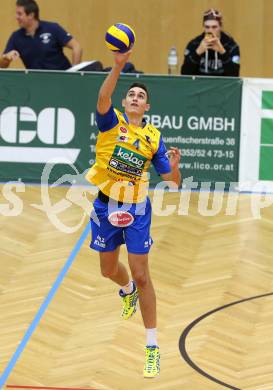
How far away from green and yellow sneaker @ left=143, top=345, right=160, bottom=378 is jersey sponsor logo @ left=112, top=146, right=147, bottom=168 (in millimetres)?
1812

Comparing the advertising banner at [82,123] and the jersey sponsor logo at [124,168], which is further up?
the advertising banner at [82,123]

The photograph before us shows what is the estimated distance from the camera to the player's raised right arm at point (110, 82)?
9984 millimetres

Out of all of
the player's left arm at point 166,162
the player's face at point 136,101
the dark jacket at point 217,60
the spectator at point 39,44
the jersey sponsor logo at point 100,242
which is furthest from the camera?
the spectator at point 39,44

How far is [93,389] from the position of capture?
10758 mm

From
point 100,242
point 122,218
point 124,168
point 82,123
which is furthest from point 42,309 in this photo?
point 82,123

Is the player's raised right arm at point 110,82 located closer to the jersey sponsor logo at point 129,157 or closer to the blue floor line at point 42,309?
the jersey sponsor logo at point 129,157

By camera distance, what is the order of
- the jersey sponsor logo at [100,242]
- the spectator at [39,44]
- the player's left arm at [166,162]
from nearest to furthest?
the player's left arm at [166,162]
the jersey sponsor logo at [100,242]
the spectator at [39,44]

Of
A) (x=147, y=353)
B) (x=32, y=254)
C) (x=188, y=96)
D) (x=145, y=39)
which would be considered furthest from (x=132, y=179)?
(x=145, y=39)

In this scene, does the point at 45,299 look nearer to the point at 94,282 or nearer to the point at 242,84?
the point at 94,282

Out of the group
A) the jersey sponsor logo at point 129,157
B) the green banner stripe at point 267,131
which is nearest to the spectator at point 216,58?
the green banner stripe at point 267,131

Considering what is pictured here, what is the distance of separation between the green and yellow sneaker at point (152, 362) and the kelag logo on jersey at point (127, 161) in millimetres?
1737

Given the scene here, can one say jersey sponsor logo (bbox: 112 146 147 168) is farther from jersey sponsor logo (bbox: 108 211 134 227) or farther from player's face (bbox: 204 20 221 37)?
player's face (bbox: 204 20 221 37)

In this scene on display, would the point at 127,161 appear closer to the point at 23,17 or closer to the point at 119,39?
the point at 119,39

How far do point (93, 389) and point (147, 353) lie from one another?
2.08ft
